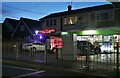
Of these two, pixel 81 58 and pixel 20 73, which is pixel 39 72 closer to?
pixel 20 73

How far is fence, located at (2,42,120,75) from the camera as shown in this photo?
12641mm

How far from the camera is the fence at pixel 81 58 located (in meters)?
12.6

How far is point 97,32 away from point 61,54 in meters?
21.8

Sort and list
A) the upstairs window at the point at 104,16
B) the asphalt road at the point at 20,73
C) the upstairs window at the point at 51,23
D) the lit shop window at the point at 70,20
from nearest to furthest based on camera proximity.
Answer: the asphalt road at the point at 20,73, the upstairs window at the point at 104,16, the lit shop window at the point at 70,20, the upstairs window at the point at 51,23

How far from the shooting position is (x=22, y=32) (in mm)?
53719

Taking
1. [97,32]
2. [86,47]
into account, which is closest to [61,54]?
[86,47]

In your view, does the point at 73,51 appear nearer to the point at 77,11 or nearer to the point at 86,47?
the point at 86,47

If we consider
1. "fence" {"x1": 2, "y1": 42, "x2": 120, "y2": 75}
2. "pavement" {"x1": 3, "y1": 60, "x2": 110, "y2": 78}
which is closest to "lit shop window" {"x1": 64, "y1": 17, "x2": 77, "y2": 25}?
"fence" {"x1": 2, "y1": 42, "x2": 120, "y2": 75}

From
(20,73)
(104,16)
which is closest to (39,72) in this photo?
(20,73)

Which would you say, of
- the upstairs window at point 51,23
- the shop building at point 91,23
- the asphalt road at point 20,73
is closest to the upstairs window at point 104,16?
the shop building at point 91,23

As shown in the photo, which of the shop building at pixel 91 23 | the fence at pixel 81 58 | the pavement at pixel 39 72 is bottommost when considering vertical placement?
the pavement at pixel 39 72

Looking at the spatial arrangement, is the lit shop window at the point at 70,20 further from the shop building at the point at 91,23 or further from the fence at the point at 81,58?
the fence at the point at 81,58

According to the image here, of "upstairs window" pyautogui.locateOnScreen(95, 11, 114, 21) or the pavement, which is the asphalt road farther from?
"upstairs window" pyautogui.locateOnScreen(95, 11, 114, 21)

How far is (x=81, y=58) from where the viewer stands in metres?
15.3
